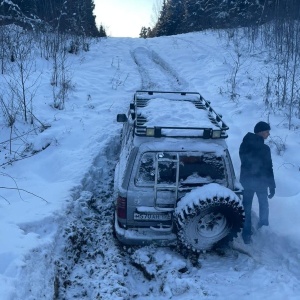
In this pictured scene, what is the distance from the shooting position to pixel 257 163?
5355mm

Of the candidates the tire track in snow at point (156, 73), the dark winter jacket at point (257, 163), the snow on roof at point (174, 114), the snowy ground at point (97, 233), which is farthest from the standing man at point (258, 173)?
the tire track in snow at point (156, 73)

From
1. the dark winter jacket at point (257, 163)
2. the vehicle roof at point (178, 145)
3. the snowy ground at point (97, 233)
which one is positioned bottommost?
the snowy ground at point (97, 233)

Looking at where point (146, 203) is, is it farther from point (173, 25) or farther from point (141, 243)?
point (173, 25)

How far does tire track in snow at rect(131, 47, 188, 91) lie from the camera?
13027 mm

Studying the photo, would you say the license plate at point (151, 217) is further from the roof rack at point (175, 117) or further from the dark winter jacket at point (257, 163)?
the dark winter jacket at point (257, 163)

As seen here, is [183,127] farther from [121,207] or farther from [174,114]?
[121,207]

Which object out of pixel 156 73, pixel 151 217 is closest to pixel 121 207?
pixel 151 217

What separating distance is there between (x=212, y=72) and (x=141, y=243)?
11.0m

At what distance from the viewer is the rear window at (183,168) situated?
15.2 ft

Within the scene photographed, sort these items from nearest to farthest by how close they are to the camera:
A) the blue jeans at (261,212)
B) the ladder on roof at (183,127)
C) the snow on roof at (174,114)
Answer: the ladder on roof at (183,127), the snow on roof at (174,114), the blue jeans at (261,212)

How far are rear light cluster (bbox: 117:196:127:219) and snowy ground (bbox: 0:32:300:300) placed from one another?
21.5 inches

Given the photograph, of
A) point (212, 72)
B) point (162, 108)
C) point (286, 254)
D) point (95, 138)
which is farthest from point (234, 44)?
point (286, 254)

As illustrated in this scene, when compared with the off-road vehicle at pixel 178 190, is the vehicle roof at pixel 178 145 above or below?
above

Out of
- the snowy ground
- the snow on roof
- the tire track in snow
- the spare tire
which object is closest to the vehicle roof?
the snow on roof
